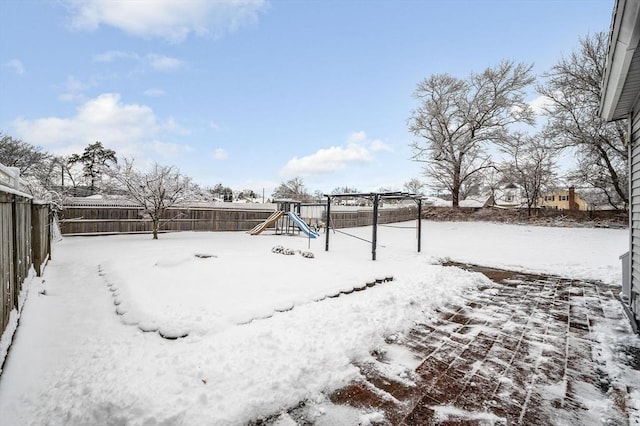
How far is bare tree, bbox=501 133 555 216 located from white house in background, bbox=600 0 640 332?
1419 cm

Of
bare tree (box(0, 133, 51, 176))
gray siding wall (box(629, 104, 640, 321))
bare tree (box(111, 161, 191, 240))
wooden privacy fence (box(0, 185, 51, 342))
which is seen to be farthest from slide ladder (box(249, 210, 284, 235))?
bare tree (box(0, 133, 51, 176))

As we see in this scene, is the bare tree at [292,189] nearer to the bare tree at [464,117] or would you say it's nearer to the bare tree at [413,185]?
the bare tree at [413,185]

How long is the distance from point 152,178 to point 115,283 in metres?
7.68

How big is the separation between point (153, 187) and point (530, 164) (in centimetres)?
1928

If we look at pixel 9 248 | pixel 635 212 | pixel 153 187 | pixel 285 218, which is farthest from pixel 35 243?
pixel 285 218

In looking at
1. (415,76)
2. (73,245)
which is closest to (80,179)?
(73,245)

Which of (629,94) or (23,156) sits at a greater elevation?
(23,156)

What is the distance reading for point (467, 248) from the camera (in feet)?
34.9

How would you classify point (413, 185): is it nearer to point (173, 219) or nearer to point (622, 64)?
point (173, 219)

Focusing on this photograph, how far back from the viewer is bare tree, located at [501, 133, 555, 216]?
15945 mm

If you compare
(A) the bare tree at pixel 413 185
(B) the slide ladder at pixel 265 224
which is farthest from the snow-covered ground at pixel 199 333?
(A) the bare tree at pixel 413 185

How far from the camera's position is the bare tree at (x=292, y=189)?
45750mm

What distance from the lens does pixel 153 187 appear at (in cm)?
1093

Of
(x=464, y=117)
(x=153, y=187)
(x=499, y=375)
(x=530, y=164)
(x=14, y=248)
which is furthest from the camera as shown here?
(x=464, y=117)
